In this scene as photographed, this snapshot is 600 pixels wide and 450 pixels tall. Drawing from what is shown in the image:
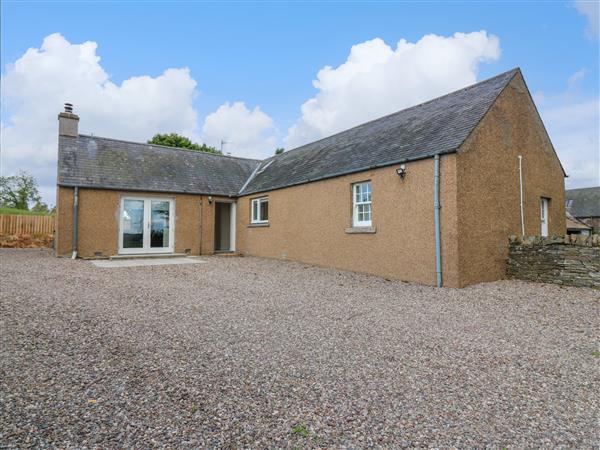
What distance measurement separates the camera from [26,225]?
739 inches

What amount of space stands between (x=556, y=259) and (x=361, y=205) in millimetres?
5164

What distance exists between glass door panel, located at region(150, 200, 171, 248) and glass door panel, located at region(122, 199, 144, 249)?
393 mm

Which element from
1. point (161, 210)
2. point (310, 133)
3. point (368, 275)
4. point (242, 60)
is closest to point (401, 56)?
point (242, 60)

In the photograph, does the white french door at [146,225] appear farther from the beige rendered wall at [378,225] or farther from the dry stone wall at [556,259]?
the dry stone wall at [556,259]

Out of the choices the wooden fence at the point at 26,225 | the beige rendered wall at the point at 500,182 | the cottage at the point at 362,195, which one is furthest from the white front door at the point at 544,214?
the wooden fence at the point at 26,225

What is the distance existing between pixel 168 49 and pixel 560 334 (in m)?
14.3

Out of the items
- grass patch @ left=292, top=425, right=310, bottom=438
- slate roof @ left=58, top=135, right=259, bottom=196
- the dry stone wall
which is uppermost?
slate roof @ left=58, top=135, right=259, bottom=196

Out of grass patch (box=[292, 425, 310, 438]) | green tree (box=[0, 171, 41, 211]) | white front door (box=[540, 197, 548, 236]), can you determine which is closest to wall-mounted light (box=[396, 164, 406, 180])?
white front door (box=[540, 197, 548, 236])

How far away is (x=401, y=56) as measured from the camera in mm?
15336

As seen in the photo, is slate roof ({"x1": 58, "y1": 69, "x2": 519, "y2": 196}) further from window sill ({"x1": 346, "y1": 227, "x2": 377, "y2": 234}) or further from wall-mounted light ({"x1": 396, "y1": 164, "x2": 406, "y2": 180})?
window sill ({"x1": 346, "y1": 227, "x2": 377, "y2": 234})

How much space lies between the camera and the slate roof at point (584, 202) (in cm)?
3814

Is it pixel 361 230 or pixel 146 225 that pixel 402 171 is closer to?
pixel 361 230

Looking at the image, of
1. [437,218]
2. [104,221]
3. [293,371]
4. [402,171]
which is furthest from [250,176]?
[293,371]

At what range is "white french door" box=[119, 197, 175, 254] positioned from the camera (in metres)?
13.6
